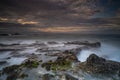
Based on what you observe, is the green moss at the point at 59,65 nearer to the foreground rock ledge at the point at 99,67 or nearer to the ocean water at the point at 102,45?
the foreground rock ledge at the point at 99,67

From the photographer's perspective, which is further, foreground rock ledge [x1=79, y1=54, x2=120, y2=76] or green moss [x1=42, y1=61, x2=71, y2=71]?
green moss [x1=42, y1=61, x2=71, y2=71]

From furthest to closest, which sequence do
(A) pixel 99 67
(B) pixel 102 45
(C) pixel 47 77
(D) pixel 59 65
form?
(B) pixel 102 45 < (D) pixel 59 65 < (A) pixel 99 67 < (C) pixel 47 77

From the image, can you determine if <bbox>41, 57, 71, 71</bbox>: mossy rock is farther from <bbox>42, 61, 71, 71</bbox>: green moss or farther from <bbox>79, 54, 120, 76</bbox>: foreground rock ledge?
<bbox>79, 54, 120, 76</bbox>: foreground rock ledge

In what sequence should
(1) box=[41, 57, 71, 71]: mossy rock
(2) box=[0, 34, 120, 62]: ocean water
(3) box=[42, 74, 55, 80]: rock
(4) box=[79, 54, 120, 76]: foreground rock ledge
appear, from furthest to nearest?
(2) box=[0, 34, 120, 62]: ocean water
(1) box=[41, 57, 71, 71]: mossy rock
(4) box=[79, 54, 120, 76]: foreground rock ledge
(3) box=[42, 74, 55, 80]: rock

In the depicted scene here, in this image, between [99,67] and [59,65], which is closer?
[99,67]

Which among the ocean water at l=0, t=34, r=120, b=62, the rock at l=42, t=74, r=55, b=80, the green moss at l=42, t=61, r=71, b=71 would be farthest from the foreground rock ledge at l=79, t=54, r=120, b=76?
the ocean water at l=0, t=34, r=120, b=62

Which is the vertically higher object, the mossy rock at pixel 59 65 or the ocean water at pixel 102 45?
the mossy rock at pixel 59 65

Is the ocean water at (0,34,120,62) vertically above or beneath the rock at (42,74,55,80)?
beneath

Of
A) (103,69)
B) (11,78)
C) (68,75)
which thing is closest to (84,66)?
(103,69)

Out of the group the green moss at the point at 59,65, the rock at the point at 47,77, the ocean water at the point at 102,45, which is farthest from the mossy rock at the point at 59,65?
the ocean water at the point at 102,45

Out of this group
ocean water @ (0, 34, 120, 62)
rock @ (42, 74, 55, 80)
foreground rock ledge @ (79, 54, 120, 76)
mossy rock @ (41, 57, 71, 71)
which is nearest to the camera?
rock @ (42, 74, 55, 80)

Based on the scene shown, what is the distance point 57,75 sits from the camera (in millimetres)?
11352

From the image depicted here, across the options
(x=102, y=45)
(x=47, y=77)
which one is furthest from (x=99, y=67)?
(x=102, y=45)

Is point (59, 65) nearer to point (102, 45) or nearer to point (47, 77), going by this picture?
point (47, 77)
